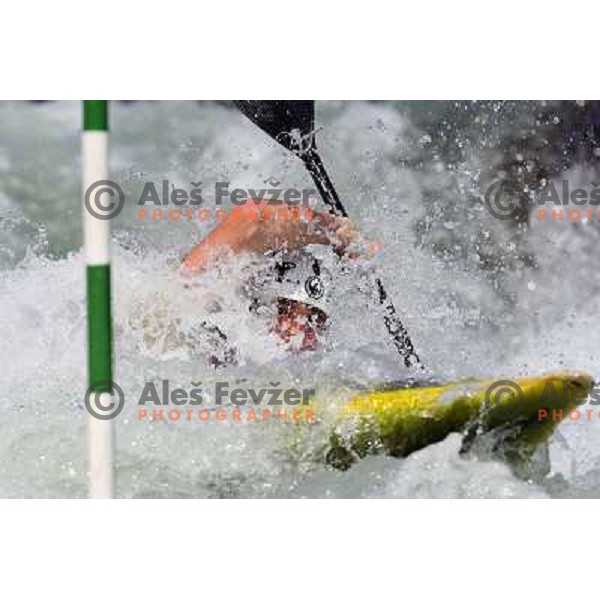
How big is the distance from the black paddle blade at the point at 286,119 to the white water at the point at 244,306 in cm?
2

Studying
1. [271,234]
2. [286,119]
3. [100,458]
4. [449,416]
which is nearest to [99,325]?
[100,458]

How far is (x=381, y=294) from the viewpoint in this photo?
2336 mm

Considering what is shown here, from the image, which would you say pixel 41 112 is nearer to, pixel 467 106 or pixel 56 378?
pixel 56 378

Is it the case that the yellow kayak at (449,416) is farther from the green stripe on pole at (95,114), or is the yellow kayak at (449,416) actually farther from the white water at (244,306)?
the green stripe on pole at (95,114)

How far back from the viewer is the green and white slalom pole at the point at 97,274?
2.27 meters

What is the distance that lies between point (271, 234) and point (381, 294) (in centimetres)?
29

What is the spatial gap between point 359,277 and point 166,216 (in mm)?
465

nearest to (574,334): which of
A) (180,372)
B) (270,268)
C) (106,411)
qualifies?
(270,268)

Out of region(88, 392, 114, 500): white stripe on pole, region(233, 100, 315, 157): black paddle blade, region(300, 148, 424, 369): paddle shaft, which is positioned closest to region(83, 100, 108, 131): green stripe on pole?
region(233, 100, 315, 157): black paddle blade

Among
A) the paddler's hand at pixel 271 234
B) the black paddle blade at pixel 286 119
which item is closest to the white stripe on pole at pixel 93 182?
the paddler's hand at pixel 271 234

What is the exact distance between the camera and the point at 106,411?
2318 mm

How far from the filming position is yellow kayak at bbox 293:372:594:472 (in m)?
2.34

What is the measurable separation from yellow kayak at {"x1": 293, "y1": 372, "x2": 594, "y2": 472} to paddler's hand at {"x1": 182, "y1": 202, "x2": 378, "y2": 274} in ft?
1.18

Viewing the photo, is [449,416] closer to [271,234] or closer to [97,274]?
[271,234]
